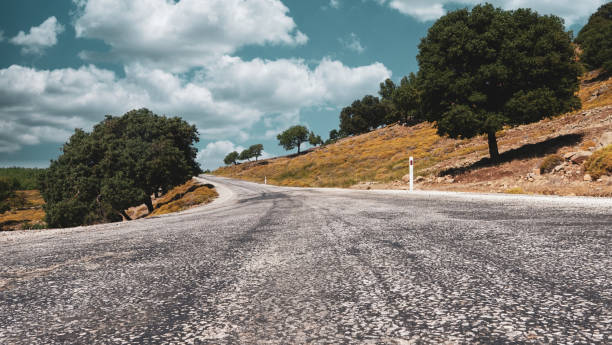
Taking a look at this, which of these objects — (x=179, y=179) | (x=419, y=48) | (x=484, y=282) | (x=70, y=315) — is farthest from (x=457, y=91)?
(x=179, y=179)

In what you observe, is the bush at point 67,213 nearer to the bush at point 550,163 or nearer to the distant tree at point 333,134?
the bush at point 550,163

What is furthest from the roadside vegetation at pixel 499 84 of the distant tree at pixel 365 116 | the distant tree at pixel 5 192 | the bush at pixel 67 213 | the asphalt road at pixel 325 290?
the distant tree at pixel 365 116

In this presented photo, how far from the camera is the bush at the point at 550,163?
57.3 ft

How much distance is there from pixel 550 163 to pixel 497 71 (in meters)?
6.51

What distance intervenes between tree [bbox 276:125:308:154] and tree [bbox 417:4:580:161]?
91.9m

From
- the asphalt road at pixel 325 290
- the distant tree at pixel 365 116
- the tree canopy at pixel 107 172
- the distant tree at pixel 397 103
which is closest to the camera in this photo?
the asphalt road at pixel 325 290

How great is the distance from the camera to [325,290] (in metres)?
2.70

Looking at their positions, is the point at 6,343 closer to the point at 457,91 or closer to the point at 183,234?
the point at 183,234

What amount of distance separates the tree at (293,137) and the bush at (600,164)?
102m

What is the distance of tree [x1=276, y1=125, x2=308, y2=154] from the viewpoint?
377 feet

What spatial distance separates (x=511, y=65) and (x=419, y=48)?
6.62m

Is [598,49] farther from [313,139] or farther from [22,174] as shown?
[22,174]

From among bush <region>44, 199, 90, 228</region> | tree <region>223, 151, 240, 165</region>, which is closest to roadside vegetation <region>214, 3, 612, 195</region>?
bush <region>44, 199, 90, 228</region>

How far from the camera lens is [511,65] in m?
21.6
